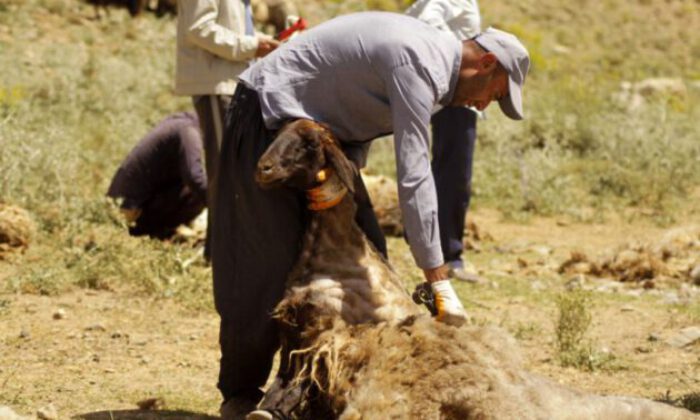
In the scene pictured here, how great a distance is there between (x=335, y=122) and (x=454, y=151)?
332cm

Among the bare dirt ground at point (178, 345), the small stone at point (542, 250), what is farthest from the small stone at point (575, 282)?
the small stone at point (542, 250)

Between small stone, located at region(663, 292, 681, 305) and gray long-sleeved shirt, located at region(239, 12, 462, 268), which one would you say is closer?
gray long-sleeved shirt, located at region(239, 12, 462, 268)

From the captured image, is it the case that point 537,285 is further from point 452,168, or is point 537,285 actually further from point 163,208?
point 163,208

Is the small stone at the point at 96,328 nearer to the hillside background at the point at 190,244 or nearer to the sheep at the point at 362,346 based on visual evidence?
the hillside background at the point at 190,244

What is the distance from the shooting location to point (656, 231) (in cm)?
1009

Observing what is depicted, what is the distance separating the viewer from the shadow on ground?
A: 4723mm

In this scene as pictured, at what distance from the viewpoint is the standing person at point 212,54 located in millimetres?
6645

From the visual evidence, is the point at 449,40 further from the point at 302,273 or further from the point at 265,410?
the point at 265,410

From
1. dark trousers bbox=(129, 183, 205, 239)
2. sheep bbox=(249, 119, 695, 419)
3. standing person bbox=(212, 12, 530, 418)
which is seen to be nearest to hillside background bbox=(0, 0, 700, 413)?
dark trousers bbox=(129, 183, 205, 239)

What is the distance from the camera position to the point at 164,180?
323 inches

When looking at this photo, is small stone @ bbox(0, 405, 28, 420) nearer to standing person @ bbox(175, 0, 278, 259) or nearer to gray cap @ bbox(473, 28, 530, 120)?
gray cap @ bbox(473, 28, 530, 120)

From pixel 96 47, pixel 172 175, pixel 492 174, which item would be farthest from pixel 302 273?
pixel 96 47

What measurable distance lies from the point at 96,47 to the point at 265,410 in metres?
12.8

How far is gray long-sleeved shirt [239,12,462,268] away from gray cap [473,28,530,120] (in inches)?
5.0
